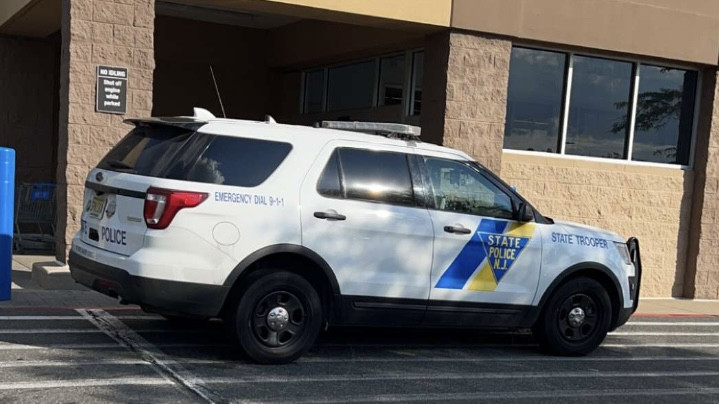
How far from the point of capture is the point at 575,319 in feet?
24.8

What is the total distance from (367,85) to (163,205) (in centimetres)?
842

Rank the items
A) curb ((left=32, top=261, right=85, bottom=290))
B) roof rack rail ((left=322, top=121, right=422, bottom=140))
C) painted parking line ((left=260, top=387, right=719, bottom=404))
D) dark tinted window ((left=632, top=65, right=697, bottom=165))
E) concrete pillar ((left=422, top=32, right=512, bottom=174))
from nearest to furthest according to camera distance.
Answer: painted parking line ((left=260, top=387, right=719, bottom=404))
roof rack rail ((left=322, top=121, right=422, bottom=140))
curb ((left=32, top=261, right=85, bottom=290))
concrete pillar ((left=422, top=32, right=512, bottom=174))
dark tinted window ((left=632, top=65, right=697, bottom=165))

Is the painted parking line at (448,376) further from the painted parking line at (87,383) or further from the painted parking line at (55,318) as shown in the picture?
the painted parking line at (55,318)

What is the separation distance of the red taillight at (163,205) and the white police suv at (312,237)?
1 centimetres

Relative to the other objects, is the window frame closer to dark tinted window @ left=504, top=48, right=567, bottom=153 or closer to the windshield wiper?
dark tinted window @ left=504, top=48, right=567, bottom=153

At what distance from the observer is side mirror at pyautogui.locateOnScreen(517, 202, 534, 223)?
7125mm

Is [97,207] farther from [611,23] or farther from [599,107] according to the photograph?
[599,107]

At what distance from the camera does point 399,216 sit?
662 cm

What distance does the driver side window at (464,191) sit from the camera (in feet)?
22.7

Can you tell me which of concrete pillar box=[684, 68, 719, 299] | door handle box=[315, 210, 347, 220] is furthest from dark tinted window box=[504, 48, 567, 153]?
door handle box=[315, 210, 347, 220]

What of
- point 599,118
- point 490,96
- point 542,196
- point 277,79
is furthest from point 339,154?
point 277,79

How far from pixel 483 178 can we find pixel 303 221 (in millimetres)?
1880

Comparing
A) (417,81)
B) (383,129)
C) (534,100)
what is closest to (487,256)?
(383,129)

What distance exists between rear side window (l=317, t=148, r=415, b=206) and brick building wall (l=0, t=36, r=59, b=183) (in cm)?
860
